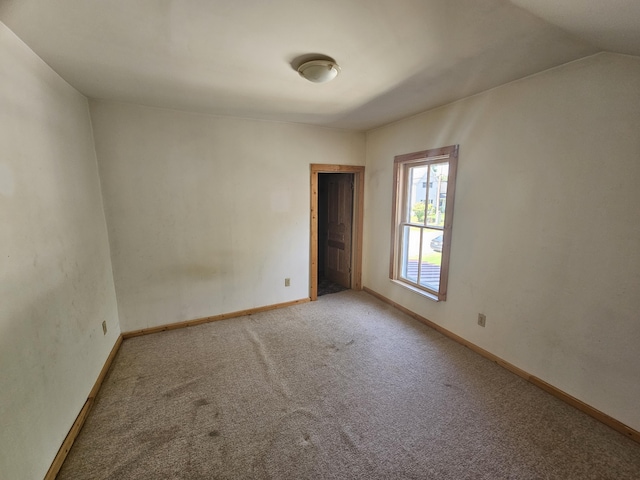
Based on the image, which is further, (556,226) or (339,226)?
(339,226)

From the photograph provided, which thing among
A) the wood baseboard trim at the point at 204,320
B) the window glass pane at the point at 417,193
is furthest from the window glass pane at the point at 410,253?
the wood baseboard trim at the point at 204,320

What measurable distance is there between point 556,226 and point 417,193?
1.55 m

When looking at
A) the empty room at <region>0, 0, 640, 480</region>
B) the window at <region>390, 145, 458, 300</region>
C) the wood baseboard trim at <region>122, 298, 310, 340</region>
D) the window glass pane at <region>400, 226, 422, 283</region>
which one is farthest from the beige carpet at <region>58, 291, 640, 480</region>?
the window glass pane at <region>400, 226, 422, 283</region>

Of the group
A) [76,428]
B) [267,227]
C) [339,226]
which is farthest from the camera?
[339,226]

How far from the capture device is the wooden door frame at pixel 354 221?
3.85m

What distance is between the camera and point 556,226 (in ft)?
6.85

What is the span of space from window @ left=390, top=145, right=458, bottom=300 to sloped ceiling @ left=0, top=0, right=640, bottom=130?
800mm

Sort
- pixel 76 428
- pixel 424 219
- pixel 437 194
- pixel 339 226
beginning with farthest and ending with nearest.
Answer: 1. pixel 339 226
2. pixel 424 219
3. pixel 437 194
4. pixel 76 428

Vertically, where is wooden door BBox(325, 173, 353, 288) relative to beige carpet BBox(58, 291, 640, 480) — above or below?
above

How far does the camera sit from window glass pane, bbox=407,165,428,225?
11.0 ft

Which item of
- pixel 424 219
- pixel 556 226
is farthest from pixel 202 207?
pixel 556 226

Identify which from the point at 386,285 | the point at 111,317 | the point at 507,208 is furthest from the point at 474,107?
the point at 111,317

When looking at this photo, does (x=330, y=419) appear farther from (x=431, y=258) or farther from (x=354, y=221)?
(x=354, y=221)

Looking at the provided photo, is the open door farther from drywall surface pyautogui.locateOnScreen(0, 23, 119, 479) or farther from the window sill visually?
drywall surface pyautogui.locateOnScreen(0, 23, 119, 479)
